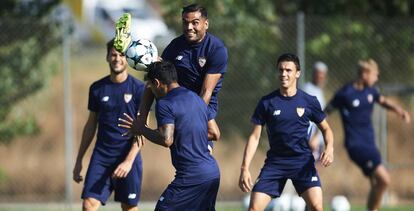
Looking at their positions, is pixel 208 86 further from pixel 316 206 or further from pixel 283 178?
pixel 316 206

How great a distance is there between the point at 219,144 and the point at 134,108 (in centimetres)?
686

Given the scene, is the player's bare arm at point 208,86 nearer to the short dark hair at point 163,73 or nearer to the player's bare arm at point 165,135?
the short dark hair at point 163,73

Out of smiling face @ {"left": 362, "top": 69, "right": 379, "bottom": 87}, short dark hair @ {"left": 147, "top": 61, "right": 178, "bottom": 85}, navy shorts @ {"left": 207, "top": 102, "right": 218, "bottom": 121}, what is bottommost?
navy shorts @ {"left": 207, "top": 102, "right": 218, "bottom": 121}

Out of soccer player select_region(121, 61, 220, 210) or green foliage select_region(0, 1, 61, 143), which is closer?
soccer player select_region(121, 61, 220, 210)

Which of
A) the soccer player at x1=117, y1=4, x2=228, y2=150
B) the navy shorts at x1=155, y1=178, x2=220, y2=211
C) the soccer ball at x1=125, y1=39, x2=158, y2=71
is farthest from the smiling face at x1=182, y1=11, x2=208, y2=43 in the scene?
the navy shorts at x1=155, y1=178, x2=220, y2=211

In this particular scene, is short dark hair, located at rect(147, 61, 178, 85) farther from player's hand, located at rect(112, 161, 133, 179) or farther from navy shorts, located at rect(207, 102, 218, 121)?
player's hand, located at rect(112, 161, 133, 179)

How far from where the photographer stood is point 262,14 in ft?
57.2

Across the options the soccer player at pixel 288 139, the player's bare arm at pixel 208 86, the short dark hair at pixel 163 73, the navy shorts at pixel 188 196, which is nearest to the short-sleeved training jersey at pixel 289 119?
the soccer player at pixel 288 139

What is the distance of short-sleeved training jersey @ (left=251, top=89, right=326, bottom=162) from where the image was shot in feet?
33.3

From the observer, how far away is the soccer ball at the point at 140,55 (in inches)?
344

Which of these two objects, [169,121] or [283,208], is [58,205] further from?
[169,121]

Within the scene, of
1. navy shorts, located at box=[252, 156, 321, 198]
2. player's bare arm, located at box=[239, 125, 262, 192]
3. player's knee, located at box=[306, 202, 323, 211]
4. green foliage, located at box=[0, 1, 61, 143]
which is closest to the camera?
player's bare arm, located at box=[239, 125, 262, 192]

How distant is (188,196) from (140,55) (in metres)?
1.24

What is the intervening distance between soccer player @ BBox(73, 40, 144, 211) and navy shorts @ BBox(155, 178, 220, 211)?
1.84m
